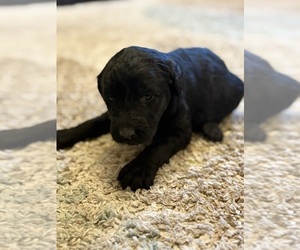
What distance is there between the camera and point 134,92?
1531 millimetres

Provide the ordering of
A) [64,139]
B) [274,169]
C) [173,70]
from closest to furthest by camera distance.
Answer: [274,169] → [173,70] → [64,139]

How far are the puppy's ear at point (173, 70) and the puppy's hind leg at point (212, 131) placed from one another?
261 mm

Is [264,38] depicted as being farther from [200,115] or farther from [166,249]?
[166,249]

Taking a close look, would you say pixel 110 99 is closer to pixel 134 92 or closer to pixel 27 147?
pixel 134 92

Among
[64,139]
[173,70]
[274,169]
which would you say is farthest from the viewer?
[64,139]

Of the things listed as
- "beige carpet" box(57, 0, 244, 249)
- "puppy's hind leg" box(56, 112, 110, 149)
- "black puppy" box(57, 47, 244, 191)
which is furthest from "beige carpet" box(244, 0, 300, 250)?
"puppy's hind leg" box(56, 112, 110, 149)

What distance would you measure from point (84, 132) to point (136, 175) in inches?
14.6

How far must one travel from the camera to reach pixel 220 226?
1.37 m

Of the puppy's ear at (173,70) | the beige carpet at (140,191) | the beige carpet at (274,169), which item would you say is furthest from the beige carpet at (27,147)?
the beige carpet at (274,169)

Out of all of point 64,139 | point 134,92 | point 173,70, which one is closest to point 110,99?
point 134,92

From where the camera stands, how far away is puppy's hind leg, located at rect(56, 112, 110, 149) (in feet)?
5.92

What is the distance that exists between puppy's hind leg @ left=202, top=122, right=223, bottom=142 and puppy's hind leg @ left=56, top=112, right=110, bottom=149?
1.18 feet

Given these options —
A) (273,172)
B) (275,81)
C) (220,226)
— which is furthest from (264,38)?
(220,226)

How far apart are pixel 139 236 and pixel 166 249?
3.4 inches
